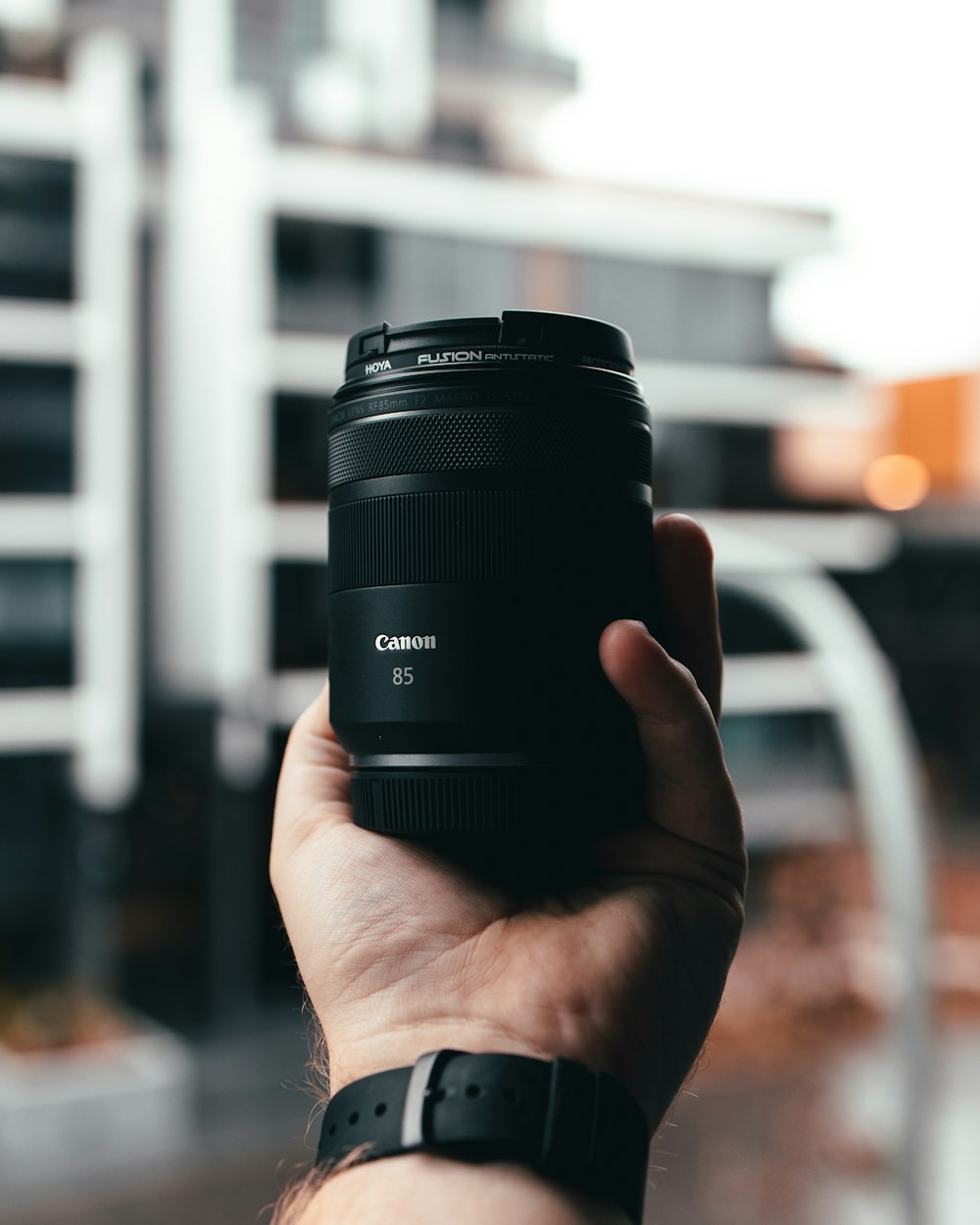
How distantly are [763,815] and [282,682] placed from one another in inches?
80.8

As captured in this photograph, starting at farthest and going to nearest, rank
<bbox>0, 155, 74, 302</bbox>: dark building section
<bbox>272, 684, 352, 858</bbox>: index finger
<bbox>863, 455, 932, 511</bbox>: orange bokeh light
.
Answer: <bbox>863, 455, 932, 511</bbox>: orange bokeh light, <bbox>0, 155, 74, 302</bbox>: dark building section, <bbox>272, 684, 352, 858</bbox>: index finger

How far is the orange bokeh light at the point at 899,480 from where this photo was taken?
635 centimetres

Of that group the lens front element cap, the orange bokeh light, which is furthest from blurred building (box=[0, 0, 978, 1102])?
the lens front element cap

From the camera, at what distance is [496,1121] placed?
649mm

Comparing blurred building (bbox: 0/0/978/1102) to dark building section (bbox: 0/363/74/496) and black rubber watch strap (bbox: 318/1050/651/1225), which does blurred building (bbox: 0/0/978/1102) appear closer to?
dark building section (bbox: 0/363/74/496)

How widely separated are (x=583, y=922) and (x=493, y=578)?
0.20 m

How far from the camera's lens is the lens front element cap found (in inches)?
29.1

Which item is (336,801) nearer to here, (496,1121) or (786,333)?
(496,1121)

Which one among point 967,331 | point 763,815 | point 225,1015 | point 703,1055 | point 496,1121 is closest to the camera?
point 496,1121

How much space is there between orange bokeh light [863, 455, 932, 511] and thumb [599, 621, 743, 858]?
5613 mm

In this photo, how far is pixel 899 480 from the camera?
258 inches

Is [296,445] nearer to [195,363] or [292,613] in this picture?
[195,363]

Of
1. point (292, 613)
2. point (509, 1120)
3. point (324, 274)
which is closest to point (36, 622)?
point (292, 613)

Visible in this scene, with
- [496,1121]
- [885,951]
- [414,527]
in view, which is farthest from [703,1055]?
[885,951]
